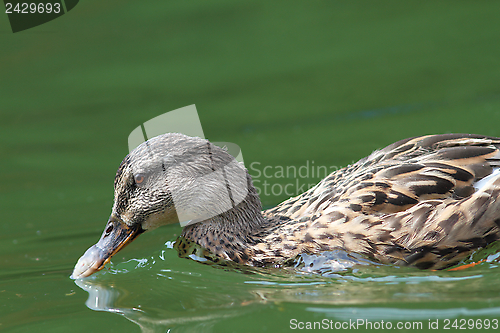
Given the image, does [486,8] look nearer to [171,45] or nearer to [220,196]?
[171,45]

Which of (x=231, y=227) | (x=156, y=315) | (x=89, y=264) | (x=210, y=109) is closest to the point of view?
(x=156, y=315)

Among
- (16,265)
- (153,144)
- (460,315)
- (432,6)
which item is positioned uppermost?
(432,6)

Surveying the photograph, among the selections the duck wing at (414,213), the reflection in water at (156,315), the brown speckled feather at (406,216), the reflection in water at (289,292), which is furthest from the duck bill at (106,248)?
the duck wing at (414,213)

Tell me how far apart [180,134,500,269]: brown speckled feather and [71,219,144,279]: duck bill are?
2.70 ft

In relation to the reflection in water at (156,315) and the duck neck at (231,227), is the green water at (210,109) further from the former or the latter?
the duck neck at (231,227)

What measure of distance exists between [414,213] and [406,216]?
0.27 ft

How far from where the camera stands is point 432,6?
37.7 ft

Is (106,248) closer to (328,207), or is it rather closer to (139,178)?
(139,178)

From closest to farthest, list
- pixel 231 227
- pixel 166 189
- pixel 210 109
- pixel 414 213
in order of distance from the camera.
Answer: pixel 414 213 → pixel 166 189 → pixel 231 227 → pixel 210 109

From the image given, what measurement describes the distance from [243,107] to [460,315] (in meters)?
6.43

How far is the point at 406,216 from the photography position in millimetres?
5512

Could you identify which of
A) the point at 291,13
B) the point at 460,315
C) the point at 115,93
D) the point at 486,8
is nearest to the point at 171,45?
the point at 115,93

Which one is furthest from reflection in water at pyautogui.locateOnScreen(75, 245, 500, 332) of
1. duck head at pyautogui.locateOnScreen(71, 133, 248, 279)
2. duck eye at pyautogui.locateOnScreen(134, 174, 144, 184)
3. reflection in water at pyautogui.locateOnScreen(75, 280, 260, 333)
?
duck eye at pyautogui.locateOnScreen(134, 174, 144, 184)

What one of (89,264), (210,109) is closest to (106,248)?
(89,264)
